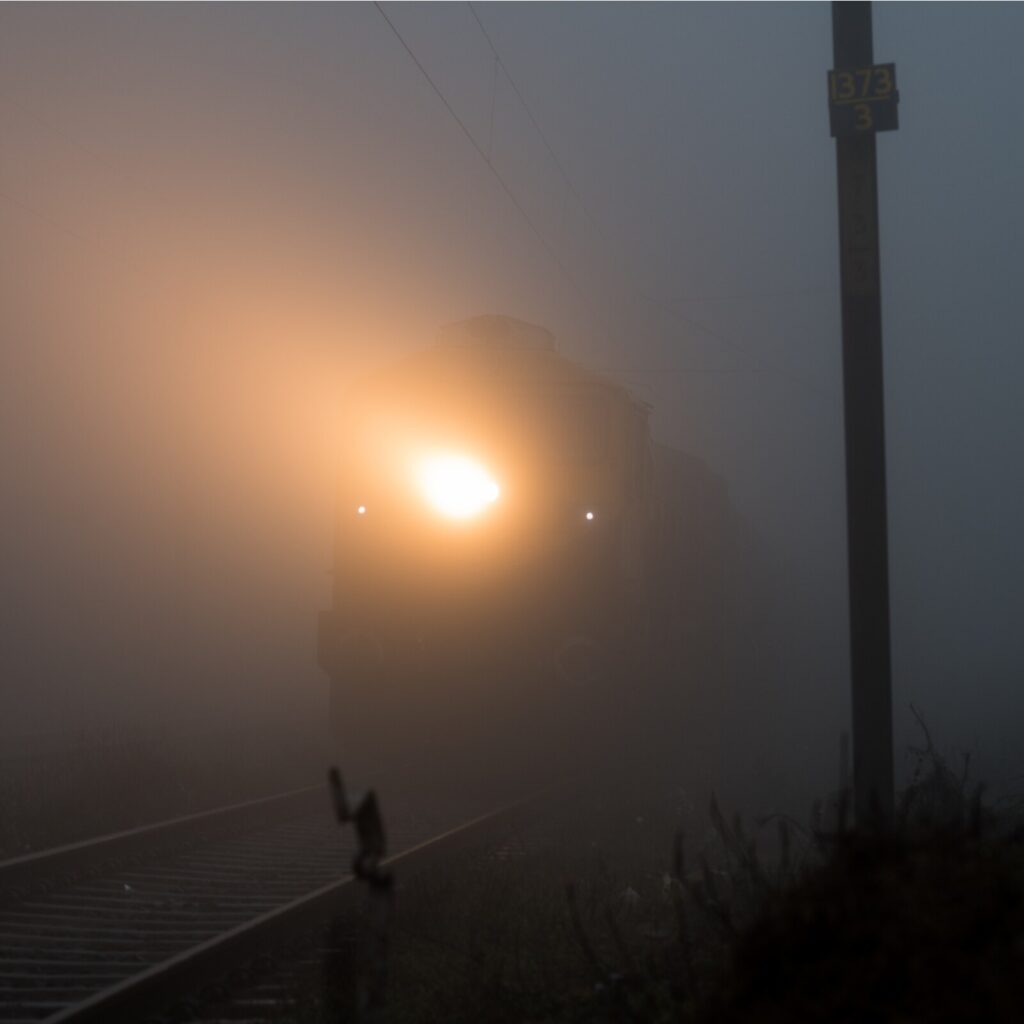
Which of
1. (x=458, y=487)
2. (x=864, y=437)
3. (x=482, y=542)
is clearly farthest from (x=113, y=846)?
(x=864, y=437)

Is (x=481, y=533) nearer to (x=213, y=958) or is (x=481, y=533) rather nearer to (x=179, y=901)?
(x=179, y=901)

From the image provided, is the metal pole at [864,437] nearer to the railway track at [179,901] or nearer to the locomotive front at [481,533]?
the railway track at [179,901]

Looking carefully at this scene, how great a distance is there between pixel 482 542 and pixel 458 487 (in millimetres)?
578

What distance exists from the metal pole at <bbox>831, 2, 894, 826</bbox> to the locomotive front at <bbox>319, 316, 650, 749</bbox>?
607 cm

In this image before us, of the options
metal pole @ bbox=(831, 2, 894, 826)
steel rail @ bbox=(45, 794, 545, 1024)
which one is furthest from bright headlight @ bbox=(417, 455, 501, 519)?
metal pole @ bbox=(831, 2, 894, 826)

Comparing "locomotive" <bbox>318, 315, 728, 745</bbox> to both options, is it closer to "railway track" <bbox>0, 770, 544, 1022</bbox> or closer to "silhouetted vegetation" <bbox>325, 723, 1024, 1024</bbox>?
"railway track" <bbox>0, 770, 544, 1022</bbox>

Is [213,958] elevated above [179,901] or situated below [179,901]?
above

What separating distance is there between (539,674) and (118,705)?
12.6 m

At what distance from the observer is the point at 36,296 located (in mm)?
27469

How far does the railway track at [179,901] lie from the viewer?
596 centimetres

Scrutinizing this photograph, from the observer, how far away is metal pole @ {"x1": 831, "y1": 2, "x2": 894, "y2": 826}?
646 centimetres

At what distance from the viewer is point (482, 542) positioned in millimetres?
12711

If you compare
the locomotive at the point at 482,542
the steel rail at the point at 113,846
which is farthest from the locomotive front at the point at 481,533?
the steel rail at the point at 113,846

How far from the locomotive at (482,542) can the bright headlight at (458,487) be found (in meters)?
0.01
